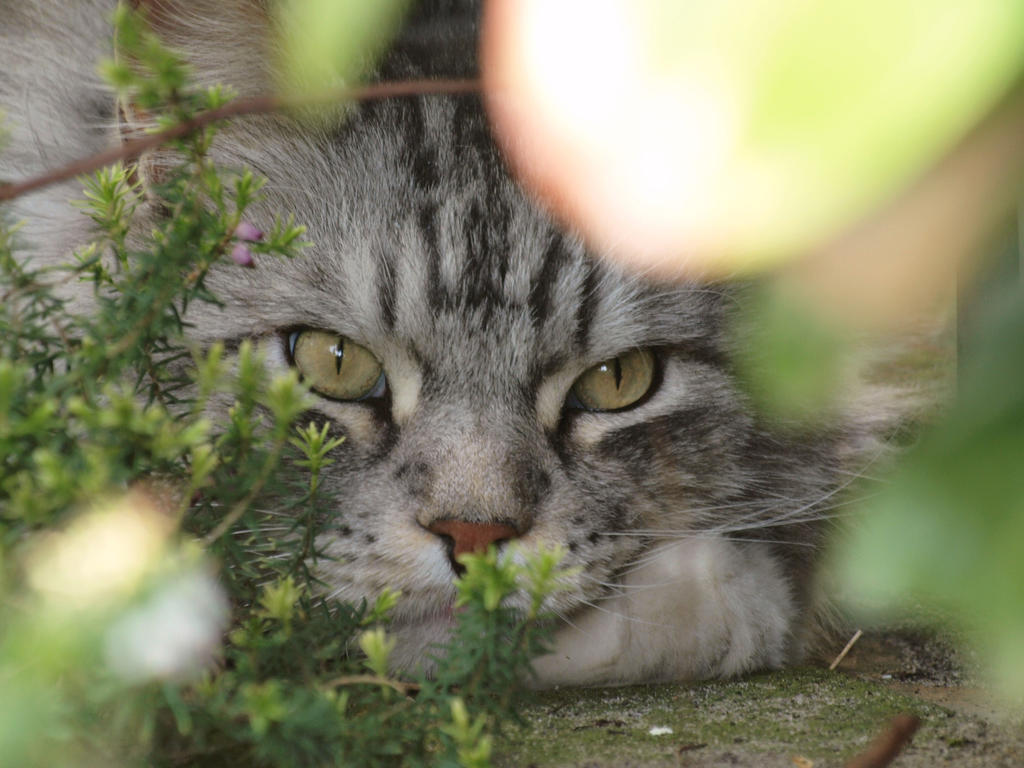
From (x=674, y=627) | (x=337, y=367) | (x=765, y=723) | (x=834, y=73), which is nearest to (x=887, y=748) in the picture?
(x=765, y=723)

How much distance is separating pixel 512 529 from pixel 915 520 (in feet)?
3.21

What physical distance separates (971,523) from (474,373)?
1.07 metres

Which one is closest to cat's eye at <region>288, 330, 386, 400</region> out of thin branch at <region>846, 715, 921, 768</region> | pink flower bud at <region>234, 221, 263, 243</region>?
pink flower bud at <region>234, 221, 263, 243</region>

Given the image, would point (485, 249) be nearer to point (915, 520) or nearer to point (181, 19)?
point (181, 19)

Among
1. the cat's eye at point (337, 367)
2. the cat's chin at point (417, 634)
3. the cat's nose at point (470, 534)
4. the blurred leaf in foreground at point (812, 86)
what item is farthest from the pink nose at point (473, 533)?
the blurred leaf in foreground at point (812, 86)

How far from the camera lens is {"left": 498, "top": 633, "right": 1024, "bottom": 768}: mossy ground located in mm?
1000

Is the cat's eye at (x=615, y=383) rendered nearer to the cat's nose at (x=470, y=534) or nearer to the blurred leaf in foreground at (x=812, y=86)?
the cat's nose at (x=470, y=534)

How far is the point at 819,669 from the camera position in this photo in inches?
57.2

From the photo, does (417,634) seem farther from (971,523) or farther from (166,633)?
(971,523)

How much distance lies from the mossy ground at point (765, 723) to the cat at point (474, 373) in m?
0.10

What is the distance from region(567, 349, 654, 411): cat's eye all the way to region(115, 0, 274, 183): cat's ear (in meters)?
0.63

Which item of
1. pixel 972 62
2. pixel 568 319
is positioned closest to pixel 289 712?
pixel 972 62

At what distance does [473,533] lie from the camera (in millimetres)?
1234

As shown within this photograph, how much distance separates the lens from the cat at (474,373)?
129 centimetres
